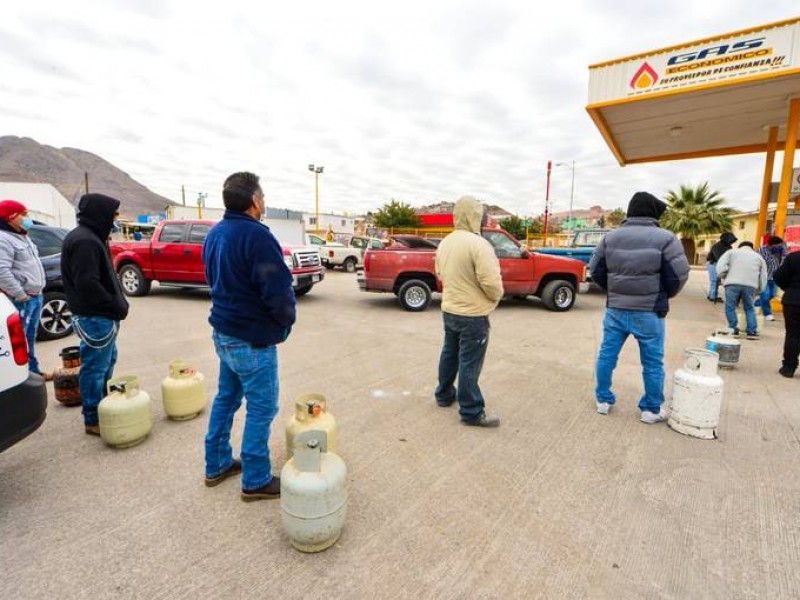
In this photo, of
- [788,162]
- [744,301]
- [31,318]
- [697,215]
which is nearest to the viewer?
[31,318]

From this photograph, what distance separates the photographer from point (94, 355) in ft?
10.6

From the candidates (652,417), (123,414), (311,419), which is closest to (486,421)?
(652,417)

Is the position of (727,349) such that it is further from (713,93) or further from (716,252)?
(716,252)

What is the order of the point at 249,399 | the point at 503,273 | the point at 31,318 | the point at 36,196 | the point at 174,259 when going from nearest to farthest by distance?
the point at 249,399 < the point at 31,318 < the point at 503,273 < the point at 174,259 < the point at 36,196

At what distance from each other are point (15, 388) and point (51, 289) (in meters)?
4.77

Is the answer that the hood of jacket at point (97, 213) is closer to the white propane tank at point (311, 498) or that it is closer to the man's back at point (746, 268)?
the white propane tank at point (311, 498)

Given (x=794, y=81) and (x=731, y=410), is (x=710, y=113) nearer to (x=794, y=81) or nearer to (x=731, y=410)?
(x=794, y=81)

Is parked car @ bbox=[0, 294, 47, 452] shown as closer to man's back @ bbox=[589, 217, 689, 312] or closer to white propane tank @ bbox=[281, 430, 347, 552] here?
white propane tank @ bbox=[281, 430, 347, 552]

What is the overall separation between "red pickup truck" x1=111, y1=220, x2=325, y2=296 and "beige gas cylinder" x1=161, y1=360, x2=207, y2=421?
6277 mm

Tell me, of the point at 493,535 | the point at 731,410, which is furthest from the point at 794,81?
the point at 493,535

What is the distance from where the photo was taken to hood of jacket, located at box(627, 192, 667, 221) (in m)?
3.60

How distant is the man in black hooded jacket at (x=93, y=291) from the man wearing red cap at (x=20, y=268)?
0.96 metres

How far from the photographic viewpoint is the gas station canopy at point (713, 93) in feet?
24.3

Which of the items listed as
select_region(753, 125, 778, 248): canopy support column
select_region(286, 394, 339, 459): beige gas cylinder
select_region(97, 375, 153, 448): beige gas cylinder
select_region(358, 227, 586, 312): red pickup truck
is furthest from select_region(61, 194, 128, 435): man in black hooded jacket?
select_region(753, 125, 778, 248): canopy support column
